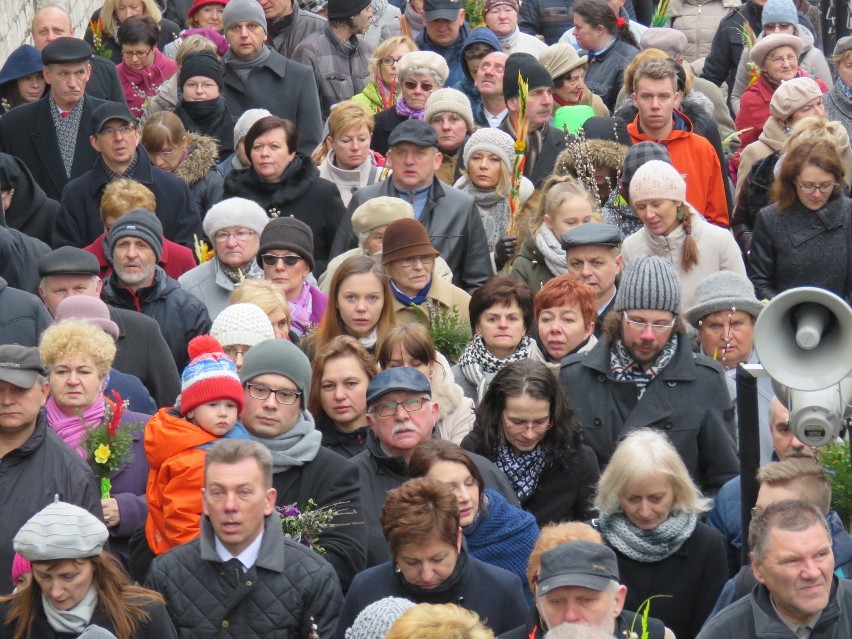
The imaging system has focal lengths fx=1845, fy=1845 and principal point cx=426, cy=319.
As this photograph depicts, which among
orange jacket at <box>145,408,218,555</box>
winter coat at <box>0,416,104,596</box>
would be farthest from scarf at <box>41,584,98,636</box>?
winter coat at <box>0,416,104,596</box>

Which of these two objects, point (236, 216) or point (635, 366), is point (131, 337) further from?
point (635, 366)

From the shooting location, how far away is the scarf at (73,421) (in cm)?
781

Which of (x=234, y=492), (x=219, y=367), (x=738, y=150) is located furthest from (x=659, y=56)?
(x=234, y=492)

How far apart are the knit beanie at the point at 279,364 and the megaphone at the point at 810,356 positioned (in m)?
2.55

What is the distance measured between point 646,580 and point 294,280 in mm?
3068

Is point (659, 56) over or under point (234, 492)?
over

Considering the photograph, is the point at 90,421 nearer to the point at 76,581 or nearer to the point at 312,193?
the point at 76,581

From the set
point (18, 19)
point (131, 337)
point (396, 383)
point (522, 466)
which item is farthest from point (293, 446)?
point (18, 19)

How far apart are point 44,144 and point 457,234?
9.97 ft

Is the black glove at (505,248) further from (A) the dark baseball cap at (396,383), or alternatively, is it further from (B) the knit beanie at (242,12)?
(B) the knit beanie at (242,12)

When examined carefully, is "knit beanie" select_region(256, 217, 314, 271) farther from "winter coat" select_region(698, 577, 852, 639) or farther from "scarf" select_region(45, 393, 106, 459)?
"winter coat" select_region(698, 577, 852, 639)

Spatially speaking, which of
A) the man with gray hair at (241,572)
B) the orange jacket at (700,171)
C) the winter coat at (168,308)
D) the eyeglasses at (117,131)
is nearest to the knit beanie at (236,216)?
the winter coat at (168,308)

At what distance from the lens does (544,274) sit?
391 inches

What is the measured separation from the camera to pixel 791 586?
6113mm
